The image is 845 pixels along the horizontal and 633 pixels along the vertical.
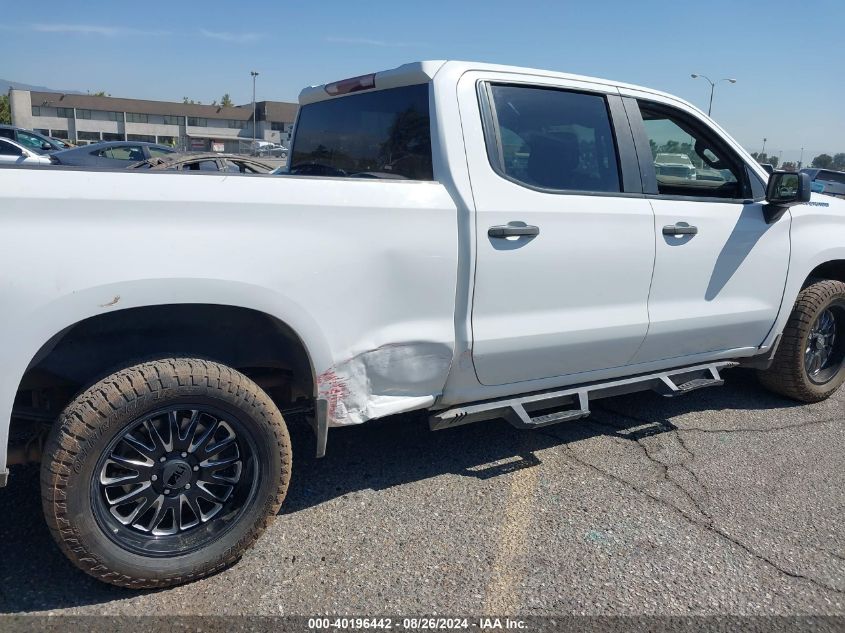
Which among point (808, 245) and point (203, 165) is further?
point (203, 165)

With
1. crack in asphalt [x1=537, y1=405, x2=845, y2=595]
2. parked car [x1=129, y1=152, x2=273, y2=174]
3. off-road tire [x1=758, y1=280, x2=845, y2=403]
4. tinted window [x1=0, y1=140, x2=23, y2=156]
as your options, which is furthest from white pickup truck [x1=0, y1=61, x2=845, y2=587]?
tinted window [x1=0, y1=140, x2=23, y2=156]

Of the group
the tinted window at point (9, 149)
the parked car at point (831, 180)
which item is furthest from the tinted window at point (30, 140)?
the parked car at point (831, 180)

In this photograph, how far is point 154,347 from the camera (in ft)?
9.30

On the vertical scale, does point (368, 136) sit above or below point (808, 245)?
above

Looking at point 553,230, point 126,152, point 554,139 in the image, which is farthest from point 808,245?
point 126,152

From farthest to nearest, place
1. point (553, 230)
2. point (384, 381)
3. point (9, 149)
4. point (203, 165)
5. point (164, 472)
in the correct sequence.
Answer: point (9, 149)
point (203, 165)
point (553, 230)
point (384, 381)
point (164, 472)

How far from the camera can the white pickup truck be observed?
2404 millimetres

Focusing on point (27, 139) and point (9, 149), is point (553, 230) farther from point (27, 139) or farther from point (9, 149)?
point (27, 139)

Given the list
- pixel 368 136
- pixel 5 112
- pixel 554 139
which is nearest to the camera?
pixel 554 139

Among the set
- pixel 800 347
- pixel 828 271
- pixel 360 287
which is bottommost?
pixel 800 347

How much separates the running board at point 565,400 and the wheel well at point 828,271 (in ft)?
3.13

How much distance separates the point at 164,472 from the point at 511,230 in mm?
1742

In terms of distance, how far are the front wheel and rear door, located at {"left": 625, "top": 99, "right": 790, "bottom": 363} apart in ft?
7.21

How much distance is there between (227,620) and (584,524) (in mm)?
1594
